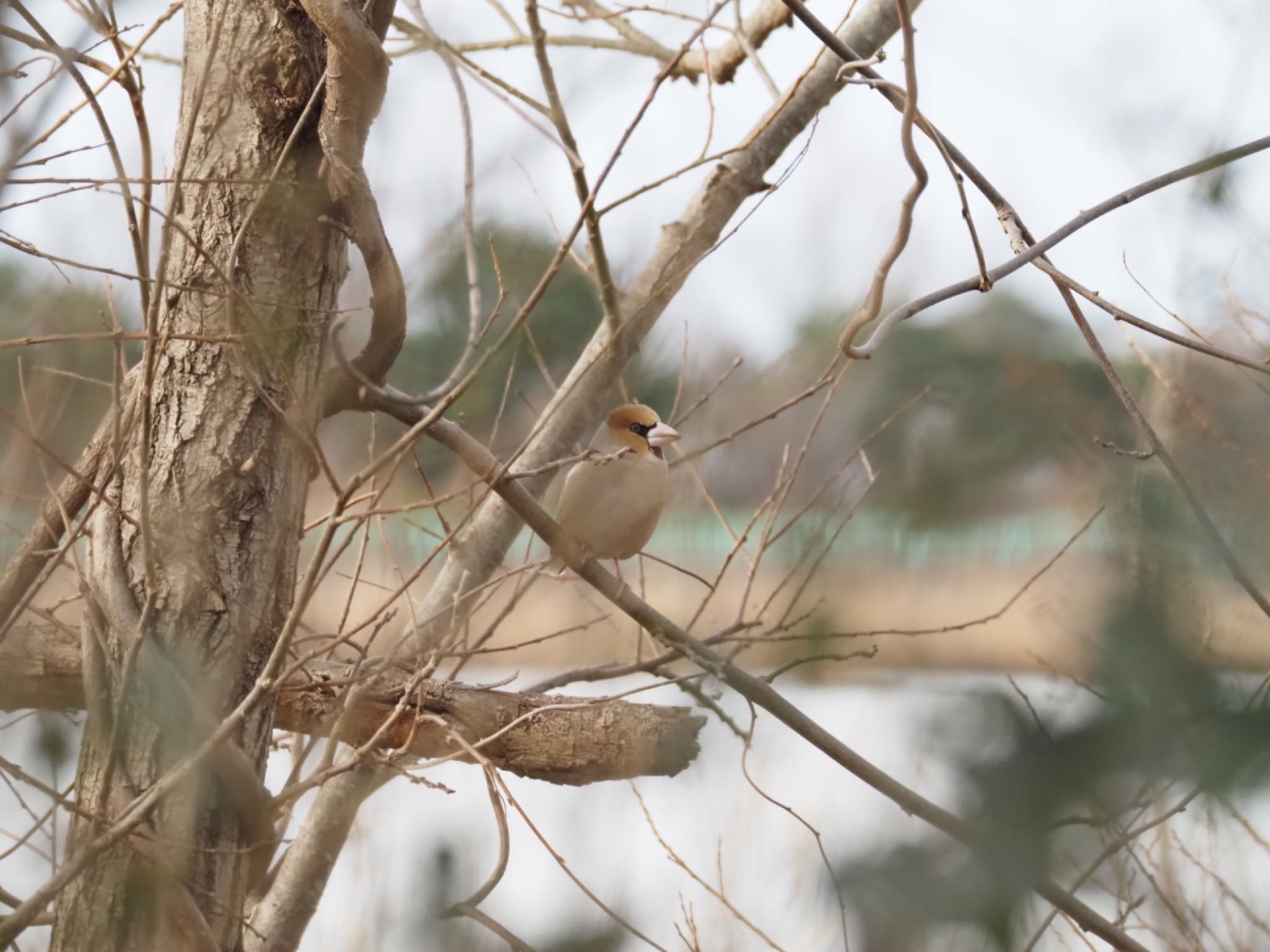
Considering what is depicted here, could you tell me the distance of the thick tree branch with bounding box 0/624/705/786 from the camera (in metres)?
1.87

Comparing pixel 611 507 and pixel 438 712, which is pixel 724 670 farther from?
pixel 611 507

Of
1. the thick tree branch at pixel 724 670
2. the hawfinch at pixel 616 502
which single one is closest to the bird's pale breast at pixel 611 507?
the hawfinch at pixel 616 502

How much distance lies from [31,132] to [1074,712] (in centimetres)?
89

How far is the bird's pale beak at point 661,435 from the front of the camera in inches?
101

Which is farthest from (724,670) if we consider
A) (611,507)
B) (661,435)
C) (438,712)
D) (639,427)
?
(639,427)

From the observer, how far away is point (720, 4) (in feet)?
4.39

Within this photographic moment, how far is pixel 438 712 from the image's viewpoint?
220cm

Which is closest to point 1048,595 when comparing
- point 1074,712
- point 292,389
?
point 1074,712

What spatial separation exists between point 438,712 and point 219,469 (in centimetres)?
69

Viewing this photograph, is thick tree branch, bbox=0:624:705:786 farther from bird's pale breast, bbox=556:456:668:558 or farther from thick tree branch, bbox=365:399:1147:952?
bird's pale breast, bbox=556:456:668:558

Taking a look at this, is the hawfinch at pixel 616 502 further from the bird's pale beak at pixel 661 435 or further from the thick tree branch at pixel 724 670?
the thick tree branch at pixel 724 670

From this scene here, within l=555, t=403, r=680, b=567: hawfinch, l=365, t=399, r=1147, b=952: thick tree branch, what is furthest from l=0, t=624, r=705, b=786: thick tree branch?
l=555, t=403, r=680, b=567: hawfinch

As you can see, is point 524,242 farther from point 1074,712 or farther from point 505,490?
point 1074,712

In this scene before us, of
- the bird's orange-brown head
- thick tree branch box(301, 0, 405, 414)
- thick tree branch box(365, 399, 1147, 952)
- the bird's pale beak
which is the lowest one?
thick tree branch box(365, 399, 1147, 952)
